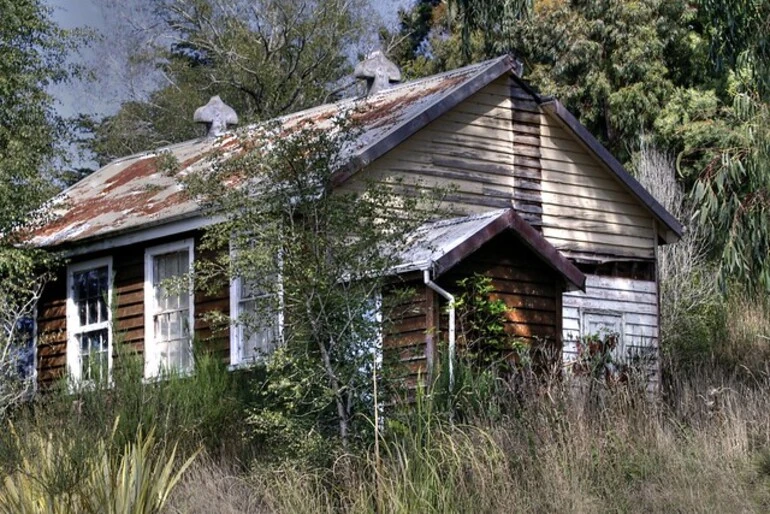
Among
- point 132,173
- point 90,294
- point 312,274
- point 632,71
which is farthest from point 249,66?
point 312,274

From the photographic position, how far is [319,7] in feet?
132

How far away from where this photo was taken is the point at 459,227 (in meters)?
16.6

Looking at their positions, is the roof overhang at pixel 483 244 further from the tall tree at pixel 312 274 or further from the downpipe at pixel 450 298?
the tall tree at pixel 312 274

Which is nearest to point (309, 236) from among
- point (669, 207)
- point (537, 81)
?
point (669, 207)

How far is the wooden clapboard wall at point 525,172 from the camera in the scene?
19.8m

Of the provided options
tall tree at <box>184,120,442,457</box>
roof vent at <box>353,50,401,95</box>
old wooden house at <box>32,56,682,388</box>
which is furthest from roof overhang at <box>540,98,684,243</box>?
tall tree at <box>184,120,442,457</box>

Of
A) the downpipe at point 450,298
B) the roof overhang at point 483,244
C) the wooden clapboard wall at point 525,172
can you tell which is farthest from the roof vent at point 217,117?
the downpipe at point 450,298

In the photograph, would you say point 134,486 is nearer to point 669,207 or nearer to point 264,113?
point 669,207

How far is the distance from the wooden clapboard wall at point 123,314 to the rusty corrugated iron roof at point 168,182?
1.53 feet

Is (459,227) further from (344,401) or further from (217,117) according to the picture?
(217,117)

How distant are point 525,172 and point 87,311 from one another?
6738 mm

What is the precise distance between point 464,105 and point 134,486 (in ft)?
31.5

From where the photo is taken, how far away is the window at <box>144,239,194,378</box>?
19344 millimetres

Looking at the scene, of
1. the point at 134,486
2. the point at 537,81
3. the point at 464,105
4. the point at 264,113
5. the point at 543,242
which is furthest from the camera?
the point at 264,113
